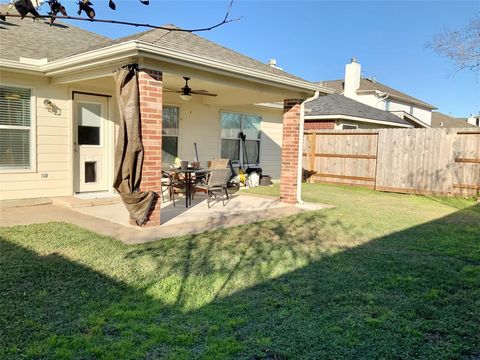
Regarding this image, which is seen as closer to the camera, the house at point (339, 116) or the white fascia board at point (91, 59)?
the white fascia board at point (91, 59)

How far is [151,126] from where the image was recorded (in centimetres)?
596

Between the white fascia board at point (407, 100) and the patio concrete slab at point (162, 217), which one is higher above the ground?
the white fascia board at point (407, 100)

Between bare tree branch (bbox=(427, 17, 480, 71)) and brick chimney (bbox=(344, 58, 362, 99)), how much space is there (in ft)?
45.4

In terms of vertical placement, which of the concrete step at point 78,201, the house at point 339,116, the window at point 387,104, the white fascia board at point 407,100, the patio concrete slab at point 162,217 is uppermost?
the white fascia board at point 407,100

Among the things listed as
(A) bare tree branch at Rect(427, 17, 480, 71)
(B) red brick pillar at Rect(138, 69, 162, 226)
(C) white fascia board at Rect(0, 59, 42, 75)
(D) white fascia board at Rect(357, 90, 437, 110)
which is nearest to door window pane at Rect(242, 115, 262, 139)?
(A) bare tree branch at Rect(427, 17, 480, 71)

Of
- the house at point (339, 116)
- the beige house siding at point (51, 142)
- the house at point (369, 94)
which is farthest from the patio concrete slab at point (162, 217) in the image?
the house at point (369, 94)

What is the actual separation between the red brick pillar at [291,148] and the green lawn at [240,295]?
2741 millimetres

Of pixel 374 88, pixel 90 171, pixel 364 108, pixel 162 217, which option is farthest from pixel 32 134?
pixel 374 88

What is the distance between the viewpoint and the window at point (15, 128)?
7.53 metres

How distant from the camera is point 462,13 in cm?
1291

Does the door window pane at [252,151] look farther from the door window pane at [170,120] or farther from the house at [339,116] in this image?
the house at [339,116]

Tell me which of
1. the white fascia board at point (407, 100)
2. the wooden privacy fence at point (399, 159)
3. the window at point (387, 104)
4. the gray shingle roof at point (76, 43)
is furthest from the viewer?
the window at point (387, 104)

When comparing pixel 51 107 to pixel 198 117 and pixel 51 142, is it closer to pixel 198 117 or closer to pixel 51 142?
pixel 51 142

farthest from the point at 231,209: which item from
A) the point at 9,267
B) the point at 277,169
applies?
the point at 277,169
